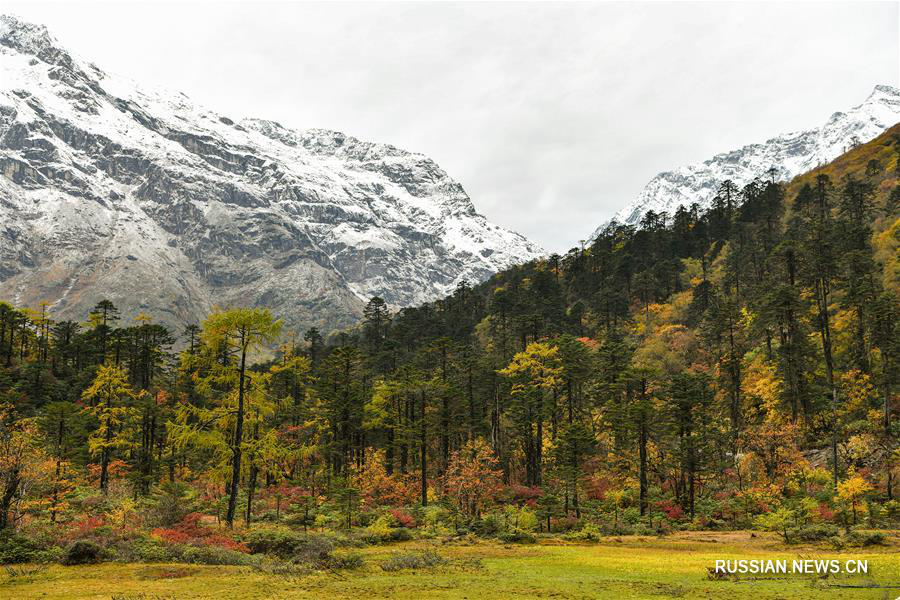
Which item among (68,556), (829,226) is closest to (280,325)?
(68,556)

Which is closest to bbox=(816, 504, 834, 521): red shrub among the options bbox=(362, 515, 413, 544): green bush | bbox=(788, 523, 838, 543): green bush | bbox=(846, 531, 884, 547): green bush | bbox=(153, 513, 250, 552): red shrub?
bbox=(788, 523, 838, 543): green bush

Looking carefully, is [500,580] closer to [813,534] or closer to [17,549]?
[813,534]

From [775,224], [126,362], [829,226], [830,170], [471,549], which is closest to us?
[471,549]

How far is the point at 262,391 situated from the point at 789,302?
137ft

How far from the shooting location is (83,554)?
66.5 feet

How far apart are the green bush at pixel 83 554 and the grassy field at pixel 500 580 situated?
0.61m

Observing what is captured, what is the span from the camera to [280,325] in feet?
106

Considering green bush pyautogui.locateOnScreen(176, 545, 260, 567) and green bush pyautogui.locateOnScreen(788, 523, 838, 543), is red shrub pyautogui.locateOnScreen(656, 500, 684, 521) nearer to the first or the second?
green bush pyautogui.locateOnScreen(788, 523, 838, 543)

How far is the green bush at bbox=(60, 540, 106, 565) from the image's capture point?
20.0 metres

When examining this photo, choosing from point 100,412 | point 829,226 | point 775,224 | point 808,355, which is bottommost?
point 100,412

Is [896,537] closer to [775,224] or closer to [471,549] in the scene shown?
[471,549]

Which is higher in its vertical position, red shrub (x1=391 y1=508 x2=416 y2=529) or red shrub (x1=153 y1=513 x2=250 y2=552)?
red shrub (x1=153 y1=513 x2=250 y2=552)

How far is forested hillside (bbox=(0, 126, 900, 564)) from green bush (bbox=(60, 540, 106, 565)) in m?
4.99

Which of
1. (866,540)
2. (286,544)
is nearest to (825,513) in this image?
(866,540)
